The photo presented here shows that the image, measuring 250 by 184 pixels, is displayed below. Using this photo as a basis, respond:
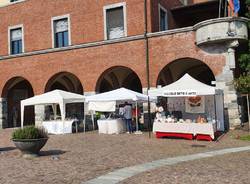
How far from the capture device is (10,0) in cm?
3228

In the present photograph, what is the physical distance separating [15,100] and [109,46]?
11674mm

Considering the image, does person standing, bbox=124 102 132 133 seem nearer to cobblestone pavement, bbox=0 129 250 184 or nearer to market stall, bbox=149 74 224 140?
market stall, bbox=149 74 224 140

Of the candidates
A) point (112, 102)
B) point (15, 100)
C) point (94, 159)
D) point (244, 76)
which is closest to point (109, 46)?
point (112, 102)

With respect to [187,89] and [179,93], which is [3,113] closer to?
[179,93]

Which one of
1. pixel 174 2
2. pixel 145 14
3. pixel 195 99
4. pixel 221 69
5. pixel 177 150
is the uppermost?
pixel 174 2

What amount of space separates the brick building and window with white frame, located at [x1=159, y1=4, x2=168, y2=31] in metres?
0.07

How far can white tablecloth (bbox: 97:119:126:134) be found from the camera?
→ 69.9 ft

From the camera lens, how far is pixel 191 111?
20906mm

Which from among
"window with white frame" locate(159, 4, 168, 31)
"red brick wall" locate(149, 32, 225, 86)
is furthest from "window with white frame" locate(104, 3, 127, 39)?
"red brick wall" locate(149, 32, 225, 86)

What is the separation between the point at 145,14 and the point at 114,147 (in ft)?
41.0

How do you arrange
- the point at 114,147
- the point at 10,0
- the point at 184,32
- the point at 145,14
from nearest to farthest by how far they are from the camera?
1. the point at 114,147
2. the point at 184,32
3. the point at 145,14
4. the point at 10,0

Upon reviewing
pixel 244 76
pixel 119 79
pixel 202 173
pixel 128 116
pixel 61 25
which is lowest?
pixel 202 173

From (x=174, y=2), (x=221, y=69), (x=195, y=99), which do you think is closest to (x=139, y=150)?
(x=195, y=99)

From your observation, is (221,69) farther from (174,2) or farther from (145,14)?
(174,2)
